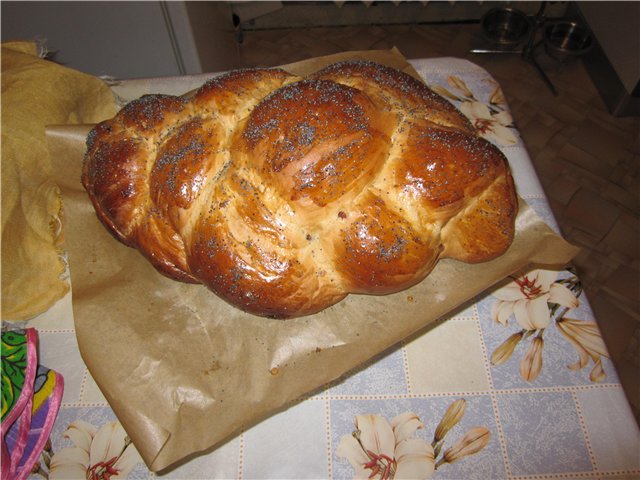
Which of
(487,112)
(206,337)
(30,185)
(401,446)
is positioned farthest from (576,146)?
(30,185)

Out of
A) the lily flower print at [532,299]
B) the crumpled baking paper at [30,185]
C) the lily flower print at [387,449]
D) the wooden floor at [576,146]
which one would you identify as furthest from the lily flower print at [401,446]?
the wooden floor at [576,146]

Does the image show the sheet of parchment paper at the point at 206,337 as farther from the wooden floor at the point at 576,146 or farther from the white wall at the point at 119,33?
the wooden floor at the point at 576,146

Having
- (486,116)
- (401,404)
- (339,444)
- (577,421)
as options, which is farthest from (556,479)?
(486,116)

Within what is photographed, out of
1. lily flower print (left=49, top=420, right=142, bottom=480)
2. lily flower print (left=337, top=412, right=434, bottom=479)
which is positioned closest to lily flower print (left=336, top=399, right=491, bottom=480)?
lily flower print (left=337, top=412, right=434, bottom=479)

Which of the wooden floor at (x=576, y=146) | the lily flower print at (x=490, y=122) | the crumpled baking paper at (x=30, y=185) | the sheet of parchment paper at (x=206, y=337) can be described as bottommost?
the wooden floor at (x=576, y=146)

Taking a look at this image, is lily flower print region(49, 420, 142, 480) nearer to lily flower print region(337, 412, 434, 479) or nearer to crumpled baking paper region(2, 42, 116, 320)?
crumpled baking paper region(2, 42, 116, 320)

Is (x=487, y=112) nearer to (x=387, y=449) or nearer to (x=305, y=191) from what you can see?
(x=305, y=191)
